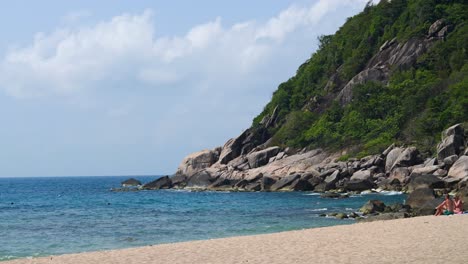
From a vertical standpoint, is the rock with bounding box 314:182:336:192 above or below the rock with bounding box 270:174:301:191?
below

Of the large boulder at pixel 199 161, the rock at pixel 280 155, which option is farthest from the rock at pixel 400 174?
the large boulder at pixel 199 161

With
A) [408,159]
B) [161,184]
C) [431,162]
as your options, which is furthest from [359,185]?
[161,184]

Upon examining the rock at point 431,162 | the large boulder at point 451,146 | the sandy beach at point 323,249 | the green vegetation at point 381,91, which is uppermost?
the green vegetation at point 381,91

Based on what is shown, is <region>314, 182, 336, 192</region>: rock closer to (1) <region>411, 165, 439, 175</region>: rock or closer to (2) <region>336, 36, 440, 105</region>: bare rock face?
(1) <region>411, 165, 439, 175</region>: rock

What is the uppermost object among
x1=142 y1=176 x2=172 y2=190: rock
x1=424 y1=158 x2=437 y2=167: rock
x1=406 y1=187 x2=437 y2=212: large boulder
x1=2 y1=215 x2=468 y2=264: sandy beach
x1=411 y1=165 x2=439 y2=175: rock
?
x1=424 y1=158 x2=437 y2=167: rock

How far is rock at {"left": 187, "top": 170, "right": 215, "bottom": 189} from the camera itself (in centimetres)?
8935

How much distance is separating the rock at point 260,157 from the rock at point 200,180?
6.47 m

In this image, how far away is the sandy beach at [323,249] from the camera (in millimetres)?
16922

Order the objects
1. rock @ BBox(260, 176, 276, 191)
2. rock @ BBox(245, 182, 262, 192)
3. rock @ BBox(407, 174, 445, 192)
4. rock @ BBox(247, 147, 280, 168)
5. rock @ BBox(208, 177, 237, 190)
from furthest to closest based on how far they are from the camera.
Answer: rock @ BBox(247, 147, 280, 168), rock @ BBox(208, 177, 237, 190), rock @ BBox(245, 182, 262, 192), rock @ BBox(260, 176, 276, 191), rock @ BBox(407, 174, 445, 192)

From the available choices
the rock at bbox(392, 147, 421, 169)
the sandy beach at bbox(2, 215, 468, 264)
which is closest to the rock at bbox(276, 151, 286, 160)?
the rock at bbox(392, 147, 421, 169)

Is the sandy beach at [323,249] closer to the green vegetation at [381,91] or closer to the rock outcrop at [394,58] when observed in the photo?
the green vegetation at [381,91]

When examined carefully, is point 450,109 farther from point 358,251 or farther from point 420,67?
point 358,251

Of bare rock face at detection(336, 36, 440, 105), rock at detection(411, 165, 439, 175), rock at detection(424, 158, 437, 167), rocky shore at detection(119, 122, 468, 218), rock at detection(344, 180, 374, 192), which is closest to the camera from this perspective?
rocky shore at detection(119, 122, 468, 218)

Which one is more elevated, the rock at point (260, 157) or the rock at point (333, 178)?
the rock at point (260, 157)
